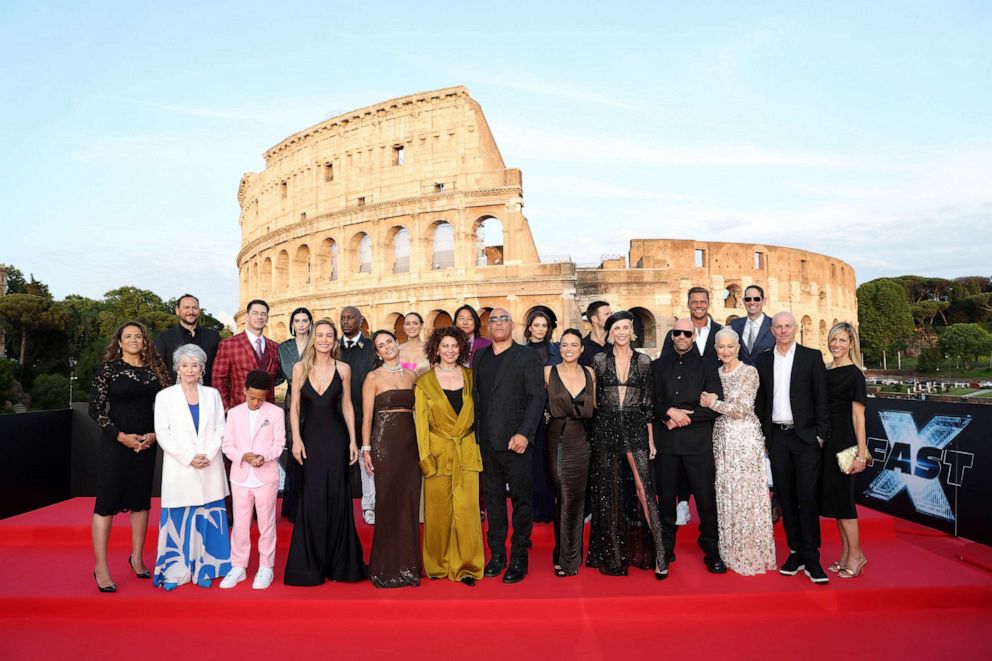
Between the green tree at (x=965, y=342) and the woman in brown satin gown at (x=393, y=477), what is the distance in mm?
62867

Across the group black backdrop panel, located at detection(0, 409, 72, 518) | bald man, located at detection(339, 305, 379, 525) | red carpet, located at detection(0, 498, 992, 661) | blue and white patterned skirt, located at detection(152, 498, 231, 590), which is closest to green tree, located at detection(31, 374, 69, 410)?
black backdrop panel, located at detection(0, 409, 72, 518)

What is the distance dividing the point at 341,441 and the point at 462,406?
1022 millimetres

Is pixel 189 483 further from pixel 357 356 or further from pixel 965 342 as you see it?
pixel 965 342

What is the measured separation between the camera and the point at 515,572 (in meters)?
4.16

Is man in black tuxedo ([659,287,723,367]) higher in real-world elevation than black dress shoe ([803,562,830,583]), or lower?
higher

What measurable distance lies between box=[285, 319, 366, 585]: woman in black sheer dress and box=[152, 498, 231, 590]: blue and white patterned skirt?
1.98 ft

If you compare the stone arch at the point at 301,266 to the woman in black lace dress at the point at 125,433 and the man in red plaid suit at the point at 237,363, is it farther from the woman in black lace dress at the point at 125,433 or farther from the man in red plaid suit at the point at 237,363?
the woman in black lace dress at the point at 125,433

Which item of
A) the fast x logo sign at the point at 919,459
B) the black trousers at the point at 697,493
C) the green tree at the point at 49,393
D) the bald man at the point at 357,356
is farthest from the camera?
the green tree at the point at 49,393

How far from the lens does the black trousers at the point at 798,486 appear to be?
164 inches

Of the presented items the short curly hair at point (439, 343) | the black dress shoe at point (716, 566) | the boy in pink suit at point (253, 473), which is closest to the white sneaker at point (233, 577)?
the boy in pink suit at point (253, 473)

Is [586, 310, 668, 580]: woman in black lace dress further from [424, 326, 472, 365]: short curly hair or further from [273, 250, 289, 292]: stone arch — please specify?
[273, 250, 289, 292]: stone arch

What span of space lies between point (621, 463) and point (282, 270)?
Result: 28899 mm

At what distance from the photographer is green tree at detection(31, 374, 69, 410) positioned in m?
32.8

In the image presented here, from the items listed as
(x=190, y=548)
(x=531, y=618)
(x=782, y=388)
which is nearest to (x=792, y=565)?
(x=782, y=388)
